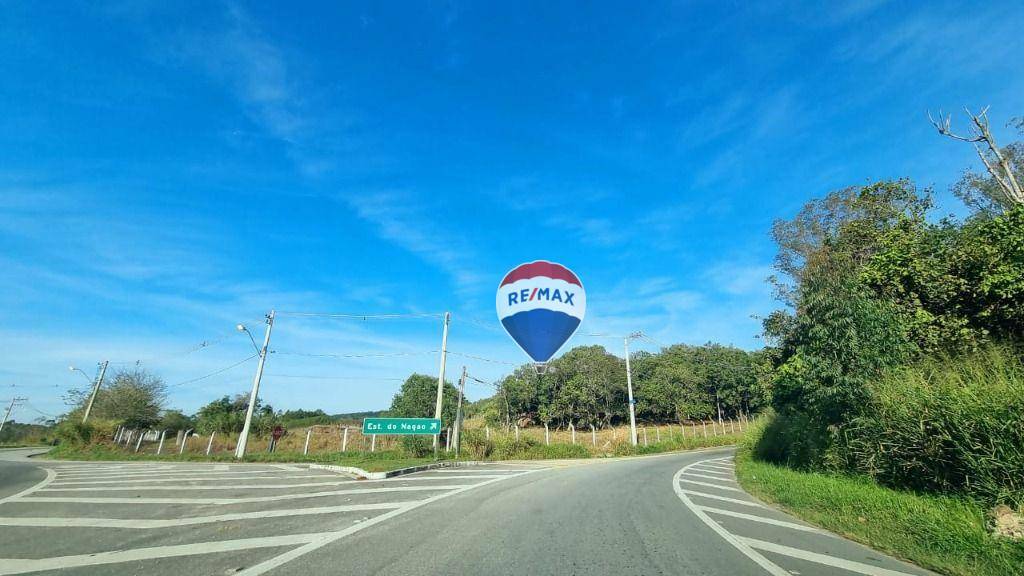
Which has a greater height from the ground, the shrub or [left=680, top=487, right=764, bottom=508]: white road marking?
the shrub

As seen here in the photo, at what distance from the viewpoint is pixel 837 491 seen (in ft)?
27.3

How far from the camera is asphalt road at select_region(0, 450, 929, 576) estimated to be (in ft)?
13.7

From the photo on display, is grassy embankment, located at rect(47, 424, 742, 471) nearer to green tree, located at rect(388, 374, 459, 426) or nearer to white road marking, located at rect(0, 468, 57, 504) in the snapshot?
white road marking, located at rect(0, 468, 57, 504)

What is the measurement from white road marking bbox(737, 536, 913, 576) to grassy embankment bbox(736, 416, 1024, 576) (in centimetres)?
67

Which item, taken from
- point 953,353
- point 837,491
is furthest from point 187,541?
point 953,353

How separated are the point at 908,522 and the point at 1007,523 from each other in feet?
3.34

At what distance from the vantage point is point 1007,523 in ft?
17.2

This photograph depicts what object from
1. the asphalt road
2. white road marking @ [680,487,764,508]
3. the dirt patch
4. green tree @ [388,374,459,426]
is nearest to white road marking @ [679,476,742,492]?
white road marking @ [680,487,764,508]

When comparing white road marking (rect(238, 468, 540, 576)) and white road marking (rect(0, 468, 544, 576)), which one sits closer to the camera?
white road marking (rect(238, 468, 540, 576))

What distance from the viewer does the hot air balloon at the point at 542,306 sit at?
19047mm

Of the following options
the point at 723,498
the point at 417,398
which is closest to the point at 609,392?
the point at 417,398

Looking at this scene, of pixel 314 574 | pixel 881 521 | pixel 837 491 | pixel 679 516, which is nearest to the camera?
pixel 314 574

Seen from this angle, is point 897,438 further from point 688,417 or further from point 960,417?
point 688,417

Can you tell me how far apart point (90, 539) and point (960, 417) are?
12735mm
